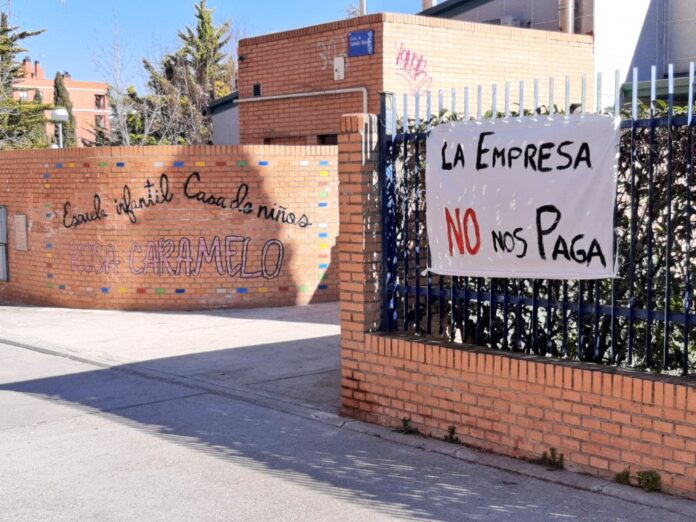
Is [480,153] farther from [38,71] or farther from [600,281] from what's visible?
[38,71]

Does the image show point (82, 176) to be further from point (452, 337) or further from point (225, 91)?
point (225, 91)

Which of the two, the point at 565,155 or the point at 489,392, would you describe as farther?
the point at 489,392

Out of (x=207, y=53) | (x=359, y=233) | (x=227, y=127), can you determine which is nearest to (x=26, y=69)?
(x=207, y=53)

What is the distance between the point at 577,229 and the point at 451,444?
187cm

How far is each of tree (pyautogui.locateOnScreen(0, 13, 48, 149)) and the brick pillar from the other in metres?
31.5

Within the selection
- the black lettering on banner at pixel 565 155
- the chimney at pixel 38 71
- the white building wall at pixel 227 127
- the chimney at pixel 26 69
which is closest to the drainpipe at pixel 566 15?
the white building wall at pixel 227 127

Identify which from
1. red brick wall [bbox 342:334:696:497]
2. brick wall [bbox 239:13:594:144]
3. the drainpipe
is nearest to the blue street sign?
brick wall [bbox 239:13:594:144]

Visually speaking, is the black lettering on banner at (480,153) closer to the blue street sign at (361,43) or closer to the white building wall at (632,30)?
the blue street sign at (361,43)

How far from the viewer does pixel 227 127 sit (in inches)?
837

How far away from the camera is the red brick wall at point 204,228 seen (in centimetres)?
1445

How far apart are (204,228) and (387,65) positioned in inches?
174

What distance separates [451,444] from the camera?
661cm

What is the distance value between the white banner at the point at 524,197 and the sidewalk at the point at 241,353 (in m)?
1.39

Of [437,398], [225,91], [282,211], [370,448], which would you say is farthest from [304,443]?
[225,91]
